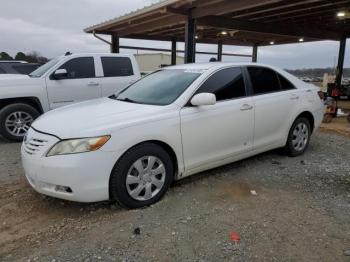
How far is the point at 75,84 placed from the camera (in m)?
7.36

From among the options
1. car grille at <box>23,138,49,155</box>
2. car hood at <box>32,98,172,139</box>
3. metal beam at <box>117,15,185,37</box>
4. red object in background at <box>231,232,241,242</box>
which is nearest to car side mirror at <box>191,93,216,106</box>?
car hood at <box>32,98,172,139</box>

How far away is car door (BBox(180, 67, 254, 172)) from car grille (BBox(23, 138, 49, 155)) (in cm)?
151

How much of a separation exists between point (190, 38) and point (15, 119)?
5202 millimetres

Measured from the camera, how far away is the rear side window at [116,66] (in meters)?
7.81

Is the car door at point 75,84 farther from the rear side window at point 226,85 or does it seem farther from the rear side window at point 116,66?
the rear side window at point 226,85

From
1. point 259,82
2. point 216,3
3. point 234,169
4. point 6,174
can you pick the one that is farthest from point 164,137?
point 216,3

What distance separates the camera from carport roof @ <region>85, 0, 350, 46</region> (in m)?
8.59

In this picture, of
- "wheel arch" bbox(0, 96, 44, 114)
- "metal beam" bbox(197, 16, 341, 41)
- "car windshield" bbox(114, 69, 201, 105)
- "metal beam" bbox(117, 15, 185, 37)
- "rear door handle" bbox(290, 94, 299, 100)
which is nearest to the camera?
"car windshield" bbox(114, 69, 201, 105)

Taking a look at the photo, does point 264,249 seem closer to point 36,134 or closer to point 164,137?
point 164,137

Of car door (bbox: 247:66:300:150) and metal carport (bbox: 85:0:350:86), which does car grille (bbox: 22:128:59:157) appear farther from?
metal carport (bbox: 85:0:350:86)

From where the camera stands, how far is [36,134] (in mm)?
3557

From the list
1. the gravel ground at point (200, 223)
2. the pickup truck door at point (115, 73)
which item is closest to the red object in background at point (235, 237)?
the gravel ground at point (200, 223)

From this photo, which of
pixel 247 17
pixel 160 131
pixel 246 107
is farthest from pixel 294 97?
pixel 247 17

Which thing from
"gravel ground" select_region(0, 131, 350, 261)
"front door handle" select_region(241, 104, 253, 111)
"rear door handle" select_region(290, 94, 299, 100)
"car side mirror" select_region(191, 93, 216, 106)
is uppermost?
"car side mirror" select_region(191, 93, 216, 106)
